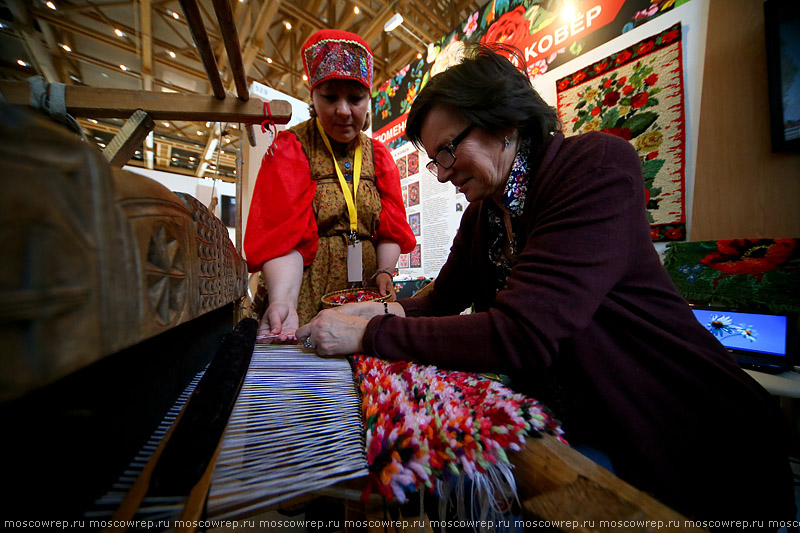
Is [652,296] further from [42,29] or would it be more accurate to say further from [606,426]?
[42,29]

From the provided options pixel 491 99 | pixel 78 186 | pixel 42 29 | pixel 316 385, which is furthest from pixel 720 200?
pixel 42 29

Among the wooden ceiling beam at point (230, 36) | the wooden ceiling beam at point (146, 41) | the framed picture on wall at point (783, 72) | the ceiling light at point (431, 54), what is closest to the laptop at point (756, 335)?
the framed picture on wall at point (783, 72)

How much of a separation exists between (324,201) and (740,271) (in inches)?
84.9

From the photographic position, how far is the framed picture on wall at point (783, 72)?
1377mm

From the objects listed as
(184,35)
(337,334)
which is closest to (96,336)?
(337,334)

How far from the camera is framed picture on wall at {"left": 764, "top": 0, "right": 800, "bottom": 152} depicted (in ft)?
4.52

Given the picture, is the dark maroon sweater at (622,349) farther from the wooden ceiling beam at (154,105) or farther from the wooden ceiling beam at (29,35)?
the wooden ceiling beam at (29,35)

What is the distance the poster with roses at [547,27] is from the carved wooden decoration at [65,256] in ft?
5.09

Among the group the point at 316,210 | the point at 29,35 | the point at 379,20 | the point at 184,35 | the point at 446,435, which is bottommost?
the point at 446,435

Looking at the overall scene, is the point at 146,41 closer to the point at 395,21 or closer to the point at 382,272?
the point at 395,21

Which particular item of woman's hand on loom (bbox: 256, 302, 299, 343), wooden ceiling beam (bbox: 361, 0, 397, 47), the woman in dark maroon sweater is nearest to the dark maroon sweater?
the woman in dark maroon sweater

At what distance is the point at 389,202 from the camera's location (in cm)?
150

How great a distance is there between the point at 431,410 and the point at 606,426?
44 centimetres

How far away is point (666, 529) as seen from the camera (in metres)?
0.29
